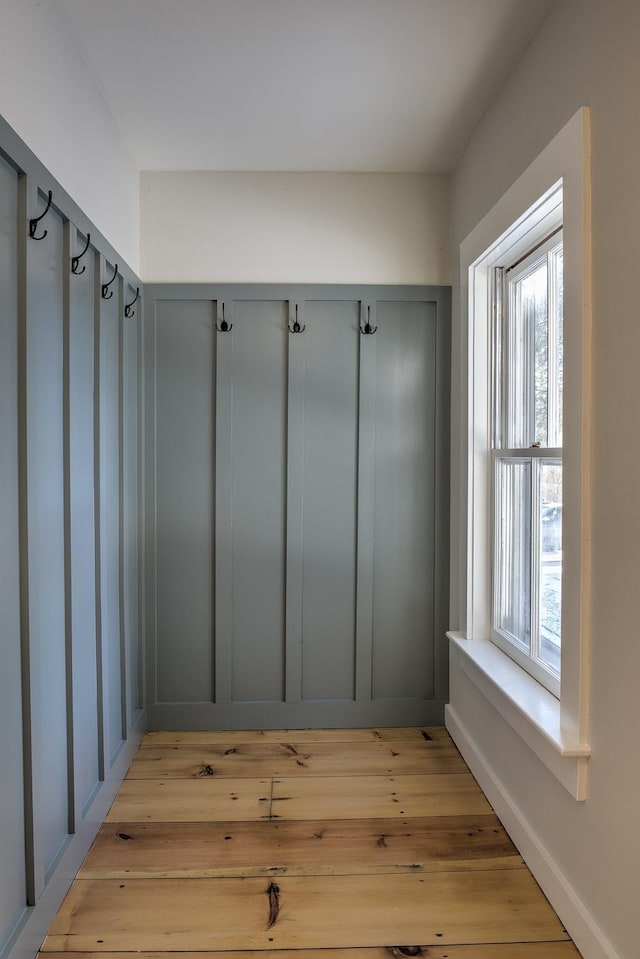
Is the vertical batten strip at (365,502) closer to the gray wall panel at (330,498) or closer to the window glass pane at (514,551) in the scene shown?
the gray wall panel at (330,498)

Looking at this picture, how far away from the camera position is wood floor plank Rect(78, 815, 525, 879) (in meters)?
1.81

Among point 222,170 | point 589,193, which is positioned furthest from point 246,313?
point 589,193

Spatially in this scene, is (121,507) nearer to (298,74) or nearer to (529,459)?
(529,459)

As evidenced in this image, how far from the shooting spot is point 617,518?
4.44ft

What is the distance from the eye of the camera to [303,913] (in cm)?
164

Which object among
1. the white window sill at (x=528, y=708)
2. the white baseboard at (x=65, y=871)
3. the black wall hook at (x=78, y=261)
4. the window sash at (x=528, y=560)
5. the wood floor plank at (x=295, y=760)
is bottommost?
the wood floor plank at (x=295, y=760)

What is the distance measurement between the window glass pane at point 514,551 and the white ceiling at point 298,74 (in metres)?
1.32

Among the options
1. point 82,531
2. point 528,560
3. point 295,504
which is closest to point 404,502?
point 295,504

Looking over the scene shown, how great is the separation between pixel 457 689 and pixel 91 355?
1995 mm

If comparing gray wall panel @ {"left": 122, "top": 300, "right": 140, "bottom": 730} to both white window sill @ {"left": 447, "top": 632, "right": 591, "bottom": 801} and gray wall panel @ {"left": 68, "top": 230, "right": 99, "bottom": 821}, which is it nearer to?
gray wall panel @ {"left": 68, "top": 230, "right": 99, "bottom": 821}

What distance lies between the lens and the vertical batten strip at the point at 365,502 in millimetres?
2693

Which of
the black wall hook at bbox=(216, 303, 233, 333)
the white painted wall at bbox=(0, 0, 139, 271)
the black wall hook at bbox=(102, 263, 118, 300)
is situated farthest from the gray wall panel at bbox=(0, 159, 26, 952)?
the black wall hook at bbox=(216, 303, 233, 333)

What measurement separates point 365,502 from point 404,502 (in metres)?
0.18

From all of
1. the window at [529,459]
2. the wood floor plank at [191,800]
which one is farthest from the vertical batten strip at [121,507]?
the window at [529,459]
